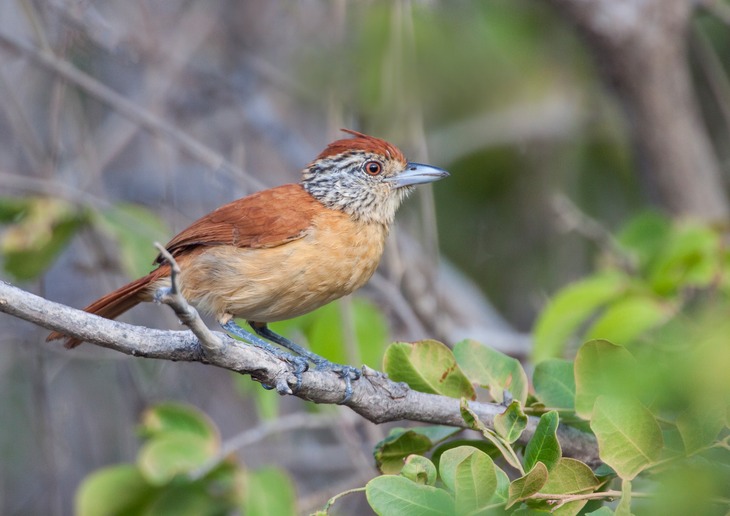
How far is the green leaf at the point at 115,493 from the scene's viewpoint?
11.9ft

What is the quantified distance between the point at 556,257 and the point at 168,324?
2.71m

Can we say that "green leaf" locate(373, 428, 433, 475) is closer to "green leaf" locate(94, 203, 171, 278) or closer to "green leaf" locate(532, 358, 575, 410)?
"green leaf" locate(532, 358, 575, 410)

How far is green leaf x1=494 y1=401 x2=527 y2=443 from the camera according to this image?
6.87ft

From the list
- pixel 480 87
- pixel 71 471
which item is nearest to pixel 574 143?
pixel 480 87

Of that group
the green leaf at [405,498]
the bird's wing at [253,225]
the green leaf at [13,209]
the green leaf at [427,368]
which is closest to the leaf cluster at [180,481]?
the bird's wing at [253,225]

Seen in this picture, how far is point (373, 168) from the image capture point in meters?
3.99

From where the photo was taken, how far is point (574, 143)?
646 centimetres

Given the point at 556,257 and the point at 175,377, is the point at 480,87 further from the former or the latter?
the point at 175,377

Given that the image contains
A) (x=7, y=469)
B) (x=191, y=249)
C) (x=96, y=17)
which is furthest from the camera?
(x=7, y=469)

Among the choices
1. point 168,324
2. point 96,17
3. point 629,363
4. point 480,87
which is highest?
point 96,17

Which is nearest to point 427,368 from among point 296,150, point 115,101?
point 115,101

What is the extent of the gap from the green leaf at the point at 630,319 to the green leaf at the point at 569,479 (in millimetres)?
1410

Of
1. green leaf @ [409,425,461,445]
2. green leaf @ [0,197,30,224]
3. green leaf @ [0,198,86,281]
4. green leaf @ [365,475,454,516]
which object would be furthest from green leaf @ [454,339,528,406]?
green leaf @ [0,197,30,224]

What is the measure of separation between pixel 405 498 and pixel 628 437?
523 mm
